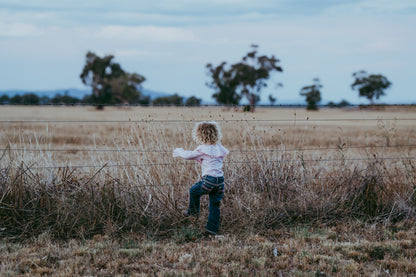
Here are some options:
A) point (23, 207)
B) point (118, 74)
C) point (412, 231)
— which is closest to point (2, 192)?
point (23, 207)

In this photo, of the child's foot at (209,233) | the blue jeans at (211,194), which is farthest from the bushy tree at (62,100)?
the child's foot at (209,233)

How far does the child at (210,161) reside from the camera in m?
5.41

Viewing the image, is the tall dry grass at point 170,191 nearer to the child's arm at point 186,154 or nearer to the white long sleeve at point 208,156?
the white long sleeve at point 208,156

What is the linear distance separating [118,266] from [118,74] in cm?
7385

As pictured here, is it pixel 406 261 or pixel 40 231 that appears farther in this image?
pixel 40 231

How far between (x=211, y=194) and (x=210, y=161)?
432mm

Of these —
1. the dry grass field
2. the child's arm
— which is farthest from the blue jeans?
the child's arm

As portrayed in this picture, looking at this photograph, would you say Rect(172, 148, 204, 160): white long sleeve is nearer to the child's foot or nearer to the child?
the child

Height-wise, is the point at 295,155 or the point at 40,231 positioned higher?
the point at 295,155

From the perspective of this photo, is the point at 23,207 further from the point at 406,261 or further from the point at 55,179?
the point at 406,261

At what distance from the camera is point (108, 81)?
74812 mm

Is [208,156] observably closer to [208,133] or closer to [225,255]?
[208,133]

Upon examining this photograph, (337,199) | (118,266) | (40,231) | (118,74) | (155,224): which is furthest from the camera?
(118,74)

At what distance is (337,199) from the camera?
638 cm
